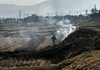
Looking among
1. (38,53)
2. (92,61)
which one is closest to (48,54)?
(38,53)

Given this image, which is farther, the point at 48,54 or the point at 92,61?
the point at 48,54

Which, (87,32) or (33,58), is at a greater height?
(87,32)

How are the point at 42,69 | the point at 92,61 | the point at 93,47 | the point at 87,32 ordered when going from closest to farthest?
1. the point at 92,61
2. the point at 42,69
3. the point at 93,47
4. the point at 87,32

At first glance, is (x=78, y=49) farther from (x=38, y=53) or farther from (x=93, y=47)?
(x=38, y=53)

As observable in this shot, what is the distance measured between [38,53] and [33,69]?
61.2ft

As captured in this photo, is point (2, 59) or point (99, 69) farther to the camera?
point (2, 59)

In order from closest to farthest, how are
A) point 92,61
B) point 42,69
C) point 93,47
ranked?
point 92,61 < point 42,69 < point 93,47

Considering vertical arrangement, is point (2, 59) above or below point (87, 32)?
below

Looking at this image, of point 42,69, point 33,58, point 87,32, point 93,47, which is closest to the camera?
point 42,69

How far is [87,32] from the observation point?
7262cm

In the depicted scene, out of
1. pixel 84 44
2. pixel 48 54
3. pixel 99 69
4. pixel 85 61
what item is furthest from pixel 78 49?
pixel 99 69

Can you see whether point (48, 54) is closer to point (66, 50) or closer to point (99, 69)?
point (66, 50)

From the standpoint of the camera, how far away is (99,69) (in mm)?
31969

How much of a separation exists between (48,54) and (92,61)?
22.1 metres
